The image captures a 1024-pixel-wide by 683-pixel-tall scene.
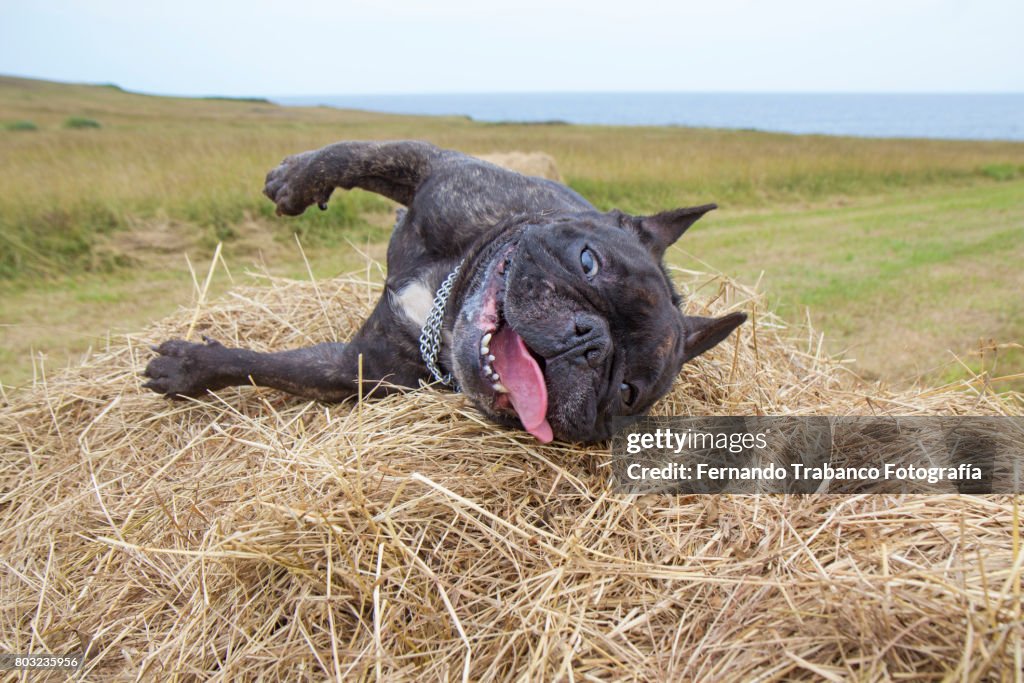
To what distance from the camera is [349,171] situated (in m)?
4.19

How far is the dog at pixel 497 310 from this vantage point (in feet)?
9.37

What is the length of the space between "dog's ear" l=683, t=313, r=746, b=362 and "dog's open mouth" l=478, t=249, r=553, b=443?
34.5 inches

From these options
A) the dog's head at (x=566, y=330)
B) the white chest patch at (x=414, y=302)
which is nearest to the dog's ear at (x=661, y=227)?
the dog's head at (x=566, y=330)

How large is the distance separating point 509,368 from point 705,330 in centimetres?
100

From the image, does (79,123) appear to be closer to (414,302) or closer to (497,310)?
(414,302)

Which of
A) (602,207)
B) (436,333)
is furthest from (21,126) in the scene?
(436,333)

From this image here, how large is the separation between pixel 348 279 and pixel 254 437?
7.66ft

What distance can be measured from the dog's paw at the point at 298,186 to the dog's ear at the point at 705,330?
223 cm

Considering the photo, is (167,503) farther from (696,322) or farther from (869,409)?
(869,409)

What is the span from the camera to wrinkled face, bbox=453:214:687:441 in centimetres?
280

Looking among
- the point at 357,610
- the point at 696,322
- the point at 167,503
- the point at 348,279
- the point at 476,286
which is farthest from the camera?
the point at 348,279

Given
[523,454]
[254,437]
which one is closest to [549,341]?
[523,454]

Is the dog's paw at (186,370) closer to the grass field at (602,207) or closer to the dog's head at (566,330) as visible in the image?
the dog's head at (566,330)

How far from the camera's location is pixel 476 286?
324 centimetres
